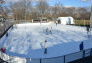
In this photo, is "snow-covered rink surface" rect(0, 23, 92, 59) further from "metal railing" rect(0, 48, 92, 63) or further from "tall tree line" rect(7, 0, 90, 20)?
"tall tree line" rect(7, 0, 90, 20)

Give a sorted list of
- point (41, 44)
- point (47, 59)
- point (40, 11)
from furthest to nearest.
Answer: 1. point (40, 11)
2. point (41, 44)
3. point (47, 59)

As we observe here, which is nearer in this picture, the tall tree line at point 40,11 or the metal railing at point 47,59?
the metal railing at point 47,59

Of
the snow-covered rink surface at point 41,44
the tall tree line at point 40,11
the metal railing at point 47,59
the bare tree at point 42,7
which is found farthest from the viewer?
the bare tree at point 42,7

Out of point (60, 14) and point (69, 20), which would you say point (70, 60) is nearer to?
point (69, 20)

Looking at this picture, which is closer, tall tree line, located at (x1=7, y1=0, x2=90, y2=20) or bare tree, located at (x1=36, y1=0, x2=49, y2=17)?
tall tree line, located at (x1=7, y1=0, x2=90, y2=20)

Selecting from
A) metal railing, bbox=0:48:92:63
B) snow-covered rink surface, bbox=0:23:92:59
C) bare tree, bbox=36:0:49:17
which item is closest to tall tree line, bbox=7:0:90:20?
bare tree, bbox=36:0:49:17

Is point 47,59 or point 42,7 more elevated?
point 42,7

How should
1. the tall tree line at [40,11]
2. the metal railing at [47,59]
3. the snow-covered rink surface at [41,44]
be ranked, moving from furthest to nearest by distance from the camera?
the tall tree line at [40,11] < the snow-covered rink surface at [41,44] < the metal railing at [47,59]

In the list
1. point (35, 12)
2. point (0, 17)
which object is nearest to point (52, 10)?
point (35, 12)

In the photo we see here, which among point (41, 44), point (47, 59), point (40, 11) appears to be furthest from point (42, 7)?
point (47, 59)

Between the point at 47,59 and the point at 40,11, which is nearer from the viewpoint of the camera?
the point at 47,59

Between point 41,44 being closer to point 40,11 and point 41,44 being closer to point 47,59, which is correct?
point 47,59

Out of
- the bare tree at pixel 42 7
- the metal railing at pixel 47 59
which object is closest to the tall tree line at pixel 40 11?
the bare tree at pixel 42 7

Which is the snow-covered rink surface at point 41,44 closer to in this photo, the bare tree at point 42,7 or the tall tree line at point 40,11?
the tall tree line at point 40,11
